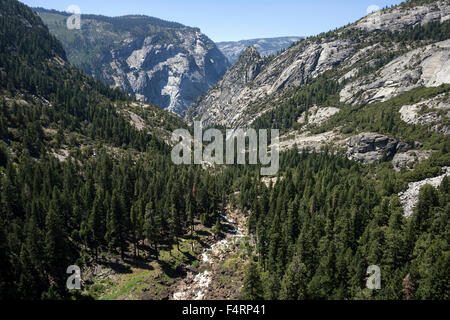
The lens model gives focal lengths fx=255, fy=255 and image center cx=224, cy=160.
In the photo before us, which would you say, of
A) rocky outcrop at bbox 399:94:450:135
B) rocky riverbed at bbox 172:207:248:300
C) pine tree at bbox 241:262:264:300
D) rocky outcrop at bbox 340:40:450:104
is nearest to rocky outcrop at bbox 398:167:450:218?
rocky riverbed at bbox 172:207:248:300

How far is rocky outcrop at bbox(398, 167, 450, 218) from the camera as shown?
73.5m

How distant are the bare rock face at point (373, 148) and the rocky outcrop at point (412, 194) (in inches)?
1728

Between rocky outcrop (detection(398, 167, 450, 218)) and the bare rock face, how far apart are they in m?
43.9

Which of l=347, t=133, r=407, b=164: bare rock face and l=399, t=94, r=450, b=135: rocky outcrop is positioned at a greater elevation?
l=399, t=94, r=450, b=135: rocky outcrop

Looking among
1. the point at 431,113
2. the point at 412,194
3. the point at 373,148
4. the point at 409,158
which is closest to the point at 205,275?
the point at 412,194

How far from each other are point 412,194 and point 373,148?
217 ft

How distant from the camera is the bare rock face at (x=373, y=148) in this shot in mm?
132000

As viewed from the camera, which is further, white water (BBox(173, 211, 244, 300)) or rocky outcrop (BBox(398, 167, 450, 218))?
rocky outcrop (BBox(398, 167, 450, 218))

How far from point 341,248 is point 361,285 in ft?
31.3

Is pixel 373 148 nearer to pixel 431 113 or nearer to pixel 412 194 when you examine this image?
pixel 431 113

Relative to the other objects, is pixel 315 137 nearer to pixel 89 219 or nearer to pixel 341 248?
pixel 341 248

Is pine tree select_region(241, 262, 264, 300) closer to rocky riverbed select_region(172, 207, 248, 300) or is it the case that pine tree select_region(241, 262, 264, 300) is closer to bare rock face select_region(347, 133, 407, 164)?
rocky riverbed select_region(172, 207, 248, 300)

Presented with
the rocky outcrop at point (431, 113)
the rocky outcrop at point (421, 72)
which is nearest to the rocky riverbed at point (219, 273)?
the rocky outcrop at point (431, 113)
